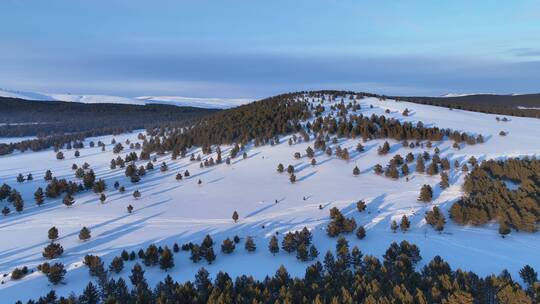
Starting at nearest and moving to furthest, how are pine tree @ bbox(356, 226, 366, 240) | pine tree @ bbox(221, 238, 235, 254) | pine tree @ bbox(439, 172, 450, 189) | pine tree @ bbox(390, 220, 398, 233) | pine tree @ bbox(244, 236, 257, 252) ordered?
pine tree @ bbox(221, 238, 235, 254) → pine tree @ bbox(244, 236, 257, 252) → pine tree @ bbox(356, 226, 366, 240) → pine tree @ bbox(390, 220, 398, 233) → pine tree @ bbox(439, 172, 450, 189)

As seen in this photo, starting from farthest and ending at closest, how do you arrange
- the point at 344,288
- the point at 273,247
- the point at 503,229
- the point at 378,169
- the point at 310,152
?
the point at 310,152
the point at 378,169
the point at 503,229
the point at 273,247
the point at 344,288

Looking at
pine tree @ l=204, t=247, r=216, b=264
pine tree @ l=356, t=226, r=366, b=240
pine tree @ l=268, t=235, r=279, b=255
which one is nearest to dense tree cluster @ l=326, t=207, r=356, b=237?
pine tree @ l=356, t=226, r=366, b=240

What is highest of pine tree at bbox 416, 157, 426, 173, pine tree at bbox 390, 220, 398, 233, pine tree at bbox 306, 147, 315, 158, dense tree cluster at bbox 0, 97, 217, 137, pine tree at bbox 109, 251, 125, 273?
dense tree cluster at bbox 0, 97, 217, 137

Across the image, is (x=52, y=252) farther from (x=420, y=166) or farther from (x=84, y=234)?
(x=420, y=166)

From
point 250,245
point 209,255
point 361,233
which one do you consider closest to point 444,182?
point 361,233

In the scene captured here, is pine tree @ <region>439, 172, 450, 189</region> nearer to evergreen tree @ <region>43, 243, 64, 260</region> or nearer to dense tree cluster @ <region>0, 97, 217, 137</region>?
evergreen tree @ <region>43, 243, 64, 260</region>

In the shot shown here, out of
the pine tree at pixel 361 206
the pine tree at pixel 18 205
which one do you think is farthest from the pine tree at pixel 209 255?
the pine tree at pixel 18 205

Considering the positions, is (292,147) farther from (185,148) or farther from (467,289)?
(467,289)
